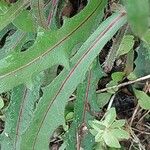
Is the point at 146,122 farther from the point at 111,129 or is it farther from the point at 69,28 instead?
the point at 69,28

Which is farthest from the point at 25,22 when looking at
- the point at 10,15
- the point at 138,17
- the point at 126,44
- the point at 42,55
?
the point at 138,17

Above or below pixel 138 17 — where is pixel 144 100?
below

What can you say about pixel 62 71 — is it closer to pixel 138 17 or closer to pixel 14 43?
pixel 14 43

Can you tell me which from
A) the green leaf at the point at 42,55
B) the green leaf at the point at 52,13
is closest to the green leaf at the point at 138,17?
the green leaf at the point at 42,55

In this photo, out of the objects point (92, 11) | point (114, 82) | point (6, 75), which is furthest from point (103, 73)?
point (6, 75)

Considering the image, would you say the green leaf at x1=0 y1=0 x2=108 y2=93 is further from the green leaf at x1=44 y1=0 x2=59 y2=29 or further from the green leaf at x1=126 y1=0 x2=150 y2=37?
the green leaf at x1=126 y1=0 x2=150 y2=37

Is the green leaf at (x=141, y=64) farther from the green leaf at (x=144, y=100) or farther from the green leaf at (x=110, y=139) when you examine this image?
the green leaf at (x=110, y=139)

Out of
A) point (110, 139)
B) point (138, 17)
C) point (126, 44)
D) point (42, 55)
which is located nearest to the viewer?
point (138, 17)
